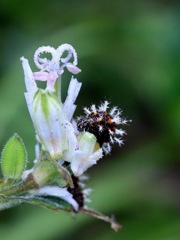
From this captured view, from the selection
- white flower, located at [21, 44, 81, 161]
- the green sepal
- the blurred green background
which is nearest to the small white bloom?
white flower, located at [21, 44, 81, 161]

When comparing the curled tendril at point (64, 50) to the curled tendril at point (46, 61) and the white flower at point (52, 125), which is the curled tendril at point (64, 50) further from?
the white flower at point (52, 125)

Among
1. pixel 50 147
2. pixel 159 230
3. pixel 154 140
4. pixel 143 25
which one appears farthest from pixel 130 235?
pixel 50 147

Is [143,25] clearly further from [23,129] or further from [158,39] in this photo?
[23,129]

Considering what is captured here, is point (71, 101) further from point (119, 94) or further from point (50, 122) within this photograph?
point (119, 94)

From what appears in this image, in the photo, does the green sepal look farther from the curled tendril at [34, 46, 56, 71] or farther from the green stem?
the curled tendril at [34, 46, 56, 71]

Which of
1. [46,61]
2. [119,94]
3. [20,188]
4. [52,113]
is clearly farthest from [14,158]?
[119,94]

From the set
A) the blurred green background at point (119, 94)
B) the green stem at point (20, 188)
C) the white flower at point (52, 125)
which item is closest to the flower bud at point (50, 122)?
the white flower at point (52, 125)
